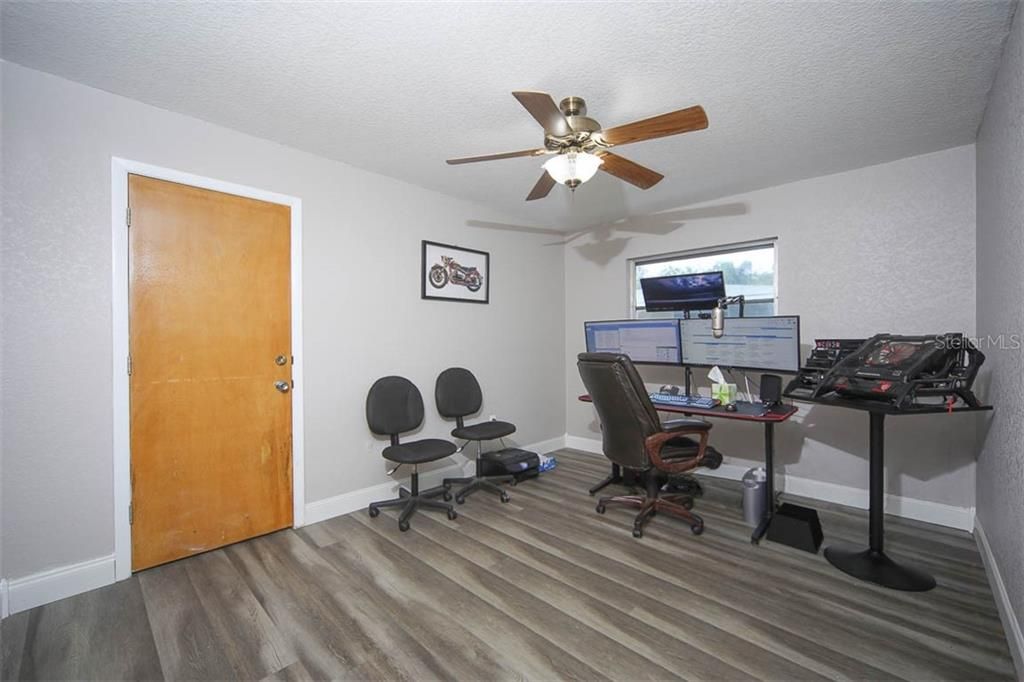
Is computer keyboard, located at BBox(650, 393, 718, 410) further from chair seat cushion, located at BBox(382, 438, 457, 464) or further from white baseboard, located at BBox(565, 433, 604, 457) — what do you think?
chair seat cushion, located at BBox(382, 438, 457, 464)

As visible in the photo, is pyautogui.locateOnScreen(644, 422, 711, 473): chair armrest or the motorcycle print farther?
the motorcycle print

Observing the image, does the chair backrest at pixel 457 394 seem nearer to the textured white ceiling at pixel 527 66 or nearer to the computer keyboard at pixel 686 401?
the computer keyboard at pixel 686 401

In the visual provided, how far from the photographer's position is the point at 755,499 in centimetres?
266

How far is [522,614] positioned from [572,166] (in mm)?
2098

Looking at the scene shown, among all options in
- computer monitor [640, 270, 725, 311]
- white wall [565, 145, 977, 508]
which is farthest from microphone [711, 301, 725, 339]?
white wall [565, 145, 977, 508]

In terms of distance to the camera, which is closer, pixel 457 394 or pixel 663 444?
pixel 663 444

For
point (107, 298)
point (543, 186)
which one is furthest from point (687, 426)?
point (107, 298)

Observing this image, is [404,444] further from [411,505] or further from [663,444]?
[663,444]

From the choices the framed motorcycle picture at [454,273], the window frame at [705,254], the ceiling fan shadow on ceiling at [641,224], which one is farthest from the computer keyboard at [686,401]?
the framed motorcycle picture at [454,273]

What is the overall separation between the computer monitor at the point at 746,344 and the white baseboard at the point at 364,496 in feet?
7.12

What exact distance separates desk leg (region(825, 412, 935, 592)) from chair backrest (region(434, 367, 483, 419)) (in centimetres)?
252

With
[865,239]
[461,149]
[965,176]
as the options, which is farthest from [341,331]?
[965,176]

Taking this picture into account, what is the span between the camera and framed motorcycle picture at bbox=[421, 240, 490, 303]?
3.48 meters

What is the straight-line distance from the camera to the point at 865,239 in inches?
118
